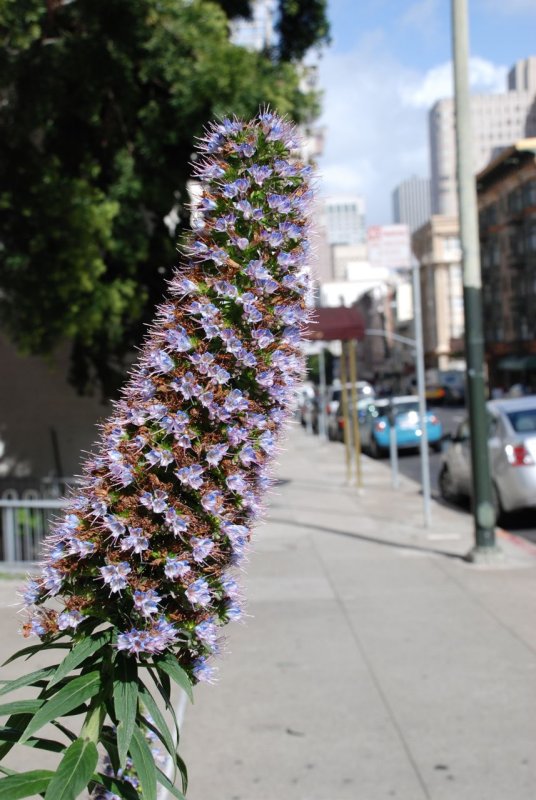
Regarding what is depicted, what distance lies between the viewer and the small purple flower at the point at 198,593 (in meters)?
1.91

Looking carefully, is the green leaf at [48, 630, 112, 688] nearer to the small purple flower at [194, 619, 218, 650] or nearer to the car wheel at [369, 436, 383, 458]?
the small purple flower at [194, 619, 218, 650]

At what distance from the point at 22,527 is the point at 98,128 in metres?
5.34

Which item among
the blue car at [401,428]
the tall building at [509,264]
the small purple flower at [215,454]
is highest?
the tall building at [509,264]

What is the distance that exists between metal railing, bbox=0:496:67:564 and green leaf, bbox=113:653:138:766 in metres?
7.69

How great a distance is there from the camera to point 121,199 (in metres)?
12.1

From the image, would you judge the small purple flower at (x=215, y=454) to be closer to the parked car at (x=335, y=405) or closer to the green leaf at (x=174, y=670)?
the green leaf at (x=174, y=670)

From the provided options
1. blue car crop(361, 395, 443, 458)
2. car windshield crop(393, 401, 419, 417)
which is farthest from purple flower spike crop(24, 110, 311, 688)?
car windshield crop(393, 401, 419, 417)

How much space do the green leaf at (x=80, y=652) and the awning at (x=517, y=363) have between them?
68731 mm

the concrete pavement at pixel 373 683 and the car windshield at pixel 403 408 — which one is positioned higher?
the car windshield at pixel 403 408

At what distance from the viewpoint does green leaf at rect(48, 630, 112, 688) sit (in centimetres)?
185

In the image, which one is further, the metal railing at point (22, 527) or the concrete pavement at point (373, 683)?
the metal railing at point (22, 527)

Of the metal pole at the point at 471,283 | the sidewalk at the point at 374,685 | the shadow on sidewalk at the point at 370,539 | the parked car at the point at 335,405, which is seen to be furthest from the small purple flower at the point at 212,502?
the parked car at the point at 335,405

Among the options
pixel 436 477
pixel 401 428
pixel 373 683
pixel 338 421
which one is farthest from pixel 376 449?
pixel 373 683

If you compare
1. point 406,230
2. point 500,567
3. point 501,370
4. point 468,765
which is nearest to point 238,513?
point 468,765
